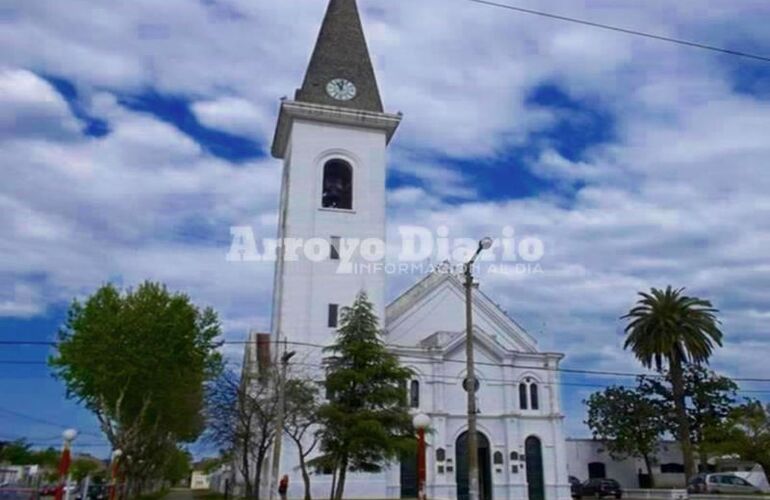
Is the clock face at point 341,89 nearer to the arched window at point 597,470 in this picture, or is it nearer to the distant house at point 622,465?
the distant house at point 622,465

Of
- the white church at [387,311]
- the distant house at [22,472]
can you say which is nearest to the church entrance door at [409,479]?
the white church at [387,311]

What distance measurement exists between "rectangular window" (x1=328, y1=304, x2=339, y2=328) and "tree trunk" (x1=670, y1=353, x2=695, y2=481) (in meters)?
22.9

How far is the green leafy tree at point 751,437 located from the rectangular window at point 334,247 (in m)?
23.0

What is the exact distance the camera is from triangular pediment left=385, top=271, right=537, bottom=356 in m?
39.0

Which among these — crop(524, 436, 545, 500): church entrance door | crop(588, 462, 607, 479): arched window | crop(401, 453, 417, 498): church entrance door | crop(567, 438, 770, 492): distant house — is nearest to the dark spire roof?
crop(401, 453, 417, 498): church entrance door

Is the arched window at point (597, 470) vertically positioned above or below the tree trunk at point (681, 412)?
below

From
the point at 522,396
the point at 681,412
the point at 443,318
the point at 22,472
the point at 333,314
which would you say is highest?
the point at 443,318

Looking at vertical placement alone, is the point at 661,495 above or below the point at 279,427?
below

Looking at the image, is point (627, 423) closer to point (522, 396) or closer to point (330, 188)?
point (522, 396)

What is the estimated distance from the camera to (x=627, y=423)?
45.9 m

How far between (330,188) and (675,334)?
2474 cm

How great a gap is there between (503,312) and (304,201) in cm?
1462

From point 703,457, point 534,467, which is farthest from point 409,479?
point 703,457

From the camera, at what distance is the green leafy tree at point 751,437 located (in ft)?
107
